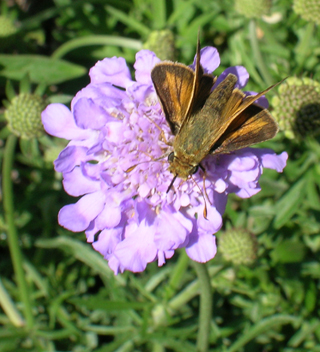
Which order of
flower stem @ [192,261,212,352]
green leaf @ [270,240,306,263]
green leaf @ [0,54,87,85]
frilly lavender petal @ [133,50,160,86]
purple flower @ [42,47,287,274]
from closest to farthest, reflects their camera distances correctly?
purple flower @ [42,47,287,274]
frilly lavender petal @ [133,50,160,86]
flower stem @ [192,261,212,352]
green leaf @ [270,240,306,263]
green leaf @ [0,54,87,85]

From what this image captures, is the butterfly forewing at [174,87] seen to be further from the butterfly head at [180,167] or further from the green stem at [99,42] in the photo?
the green stem at [99,42]

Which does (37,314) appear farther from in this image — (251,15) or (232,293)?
(251,15)

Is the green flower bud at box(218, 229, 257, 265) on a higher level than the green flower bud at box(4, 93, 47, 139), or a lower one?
lower

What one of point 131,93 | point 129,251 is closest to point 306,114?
point 131,93

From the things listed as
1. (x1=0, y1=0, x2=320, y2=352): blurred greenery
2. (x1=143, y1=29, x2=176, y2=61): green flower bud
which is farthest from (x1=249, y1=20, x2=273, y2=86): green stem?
(x1=143, y1=29, x2=176, y2=61): green flower bud

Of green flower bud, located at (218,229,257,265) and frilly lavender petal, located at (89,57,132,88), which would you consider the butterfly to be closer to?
frilly lavender petal, located at (89,57,132,88)

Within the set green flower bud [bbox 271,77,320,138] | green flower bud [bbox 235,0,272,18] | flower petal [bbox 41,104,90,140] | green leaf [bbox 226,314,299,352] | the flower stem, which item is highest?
green flower bud [bbox 235,0,272,18]

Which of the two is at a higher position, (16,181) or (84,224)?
(16,181)
